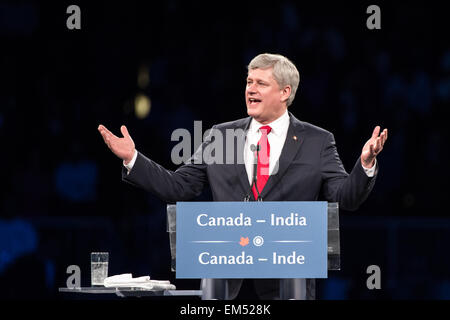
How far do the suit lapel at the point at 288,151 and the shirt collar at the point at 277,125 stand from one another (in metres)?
0.03

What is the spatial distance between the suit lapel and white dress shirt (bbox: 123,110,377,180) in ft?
0.08

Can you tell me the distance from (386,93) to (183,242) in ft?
14.2

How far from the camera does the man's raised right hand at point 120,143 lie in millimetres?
3586

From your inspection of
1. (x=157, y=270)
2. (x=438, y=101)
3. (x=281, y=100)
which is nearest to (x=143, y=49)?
(x=157, y=270)

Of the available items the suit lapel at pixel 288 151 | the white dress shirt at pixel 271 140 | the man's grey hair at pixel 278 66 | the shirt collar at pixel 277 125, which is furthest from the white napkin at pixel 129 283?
the man's grey hair at pixel 278 66

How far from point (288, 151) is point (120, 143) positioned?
745 mm

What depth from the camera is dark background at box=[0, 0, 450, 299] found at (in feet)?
21.0

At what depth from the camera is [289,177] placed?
12.3ft

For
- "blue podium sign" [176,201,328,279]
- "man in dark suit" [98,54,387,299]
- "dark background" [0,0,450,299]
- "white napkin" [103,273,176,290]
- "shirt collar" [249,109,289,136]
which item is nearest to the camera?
"blue podium sign" [176,201,328,279]

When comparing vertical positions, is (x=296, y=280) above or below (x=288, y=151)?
below

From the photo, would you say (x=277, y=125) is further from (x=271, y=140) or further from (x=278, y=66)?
(x=278, y=66)

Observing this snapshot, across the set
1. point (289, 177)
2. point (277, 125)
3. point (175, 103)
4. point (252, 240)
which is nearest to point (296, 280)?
point (252, 240)

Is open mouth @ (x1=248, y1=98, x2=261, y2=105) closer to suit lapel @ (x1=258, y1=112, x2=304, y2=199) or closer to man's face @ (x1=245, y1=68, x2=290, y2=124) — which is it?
man's face @ (x1=245, y1=68, x2=290, y2=124)

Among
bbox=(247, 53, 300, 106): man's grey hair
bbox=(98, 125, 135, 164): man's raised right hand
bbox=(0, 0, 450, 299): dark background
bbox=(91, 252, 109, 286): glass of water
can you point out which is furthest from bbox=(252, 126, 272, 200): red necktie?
bbox=(0, 0, 450, 299): dark background
